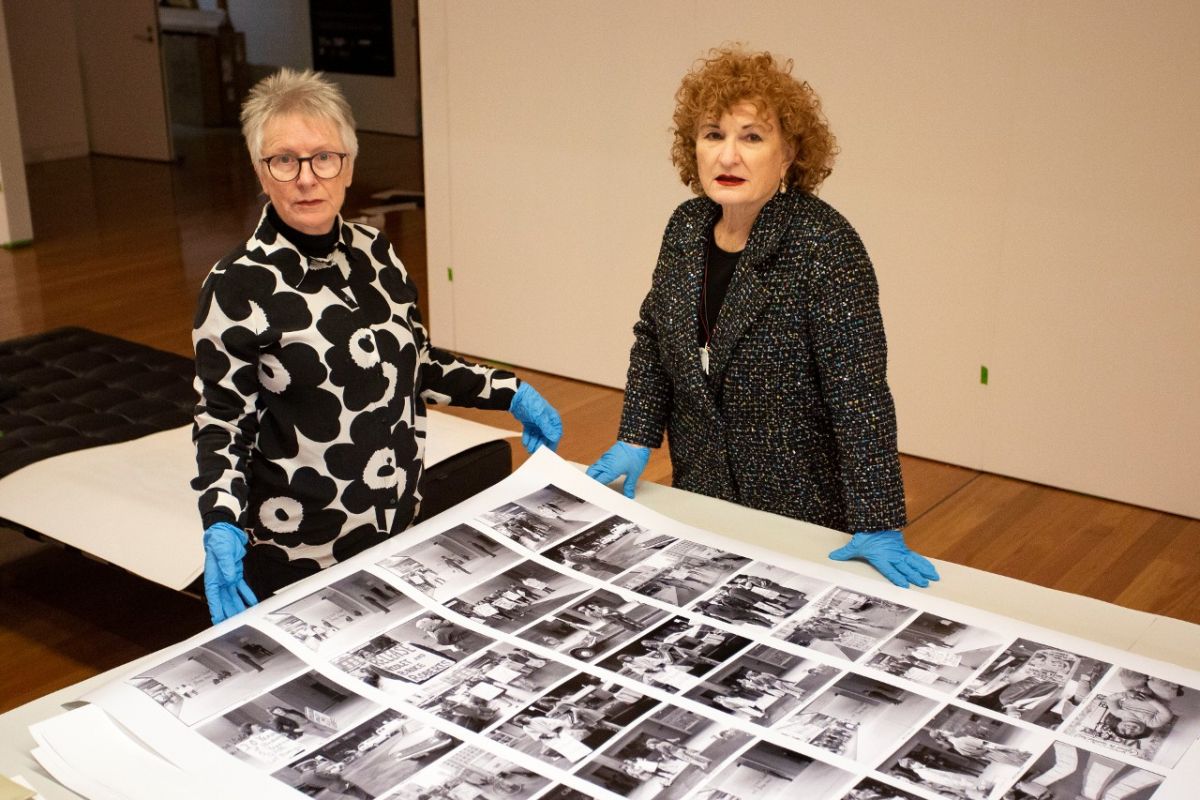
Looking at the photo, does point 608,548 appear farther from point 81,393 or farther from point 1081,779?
point 81,393

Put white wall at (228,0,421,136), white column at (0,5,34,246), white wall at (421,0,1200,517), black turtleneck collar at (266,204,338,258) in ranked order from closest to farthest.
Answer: black turtleneck collar at (266,204,338,258) → white wall at (421,0,1200,517) → white column at (0,5,34,246) → white wall at (228,0,421,136)

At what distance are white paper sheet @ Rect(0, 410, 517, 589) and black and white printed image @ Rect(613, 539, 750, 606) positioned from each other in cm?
146

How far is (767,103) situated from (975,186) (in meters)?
2.29

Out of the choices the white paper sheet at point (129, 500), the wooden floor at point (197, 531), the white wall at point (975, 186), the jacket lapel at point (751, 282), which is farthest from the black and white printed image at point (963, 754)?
the white wall at point (975, 186)

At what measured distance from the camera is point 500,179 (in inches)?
191

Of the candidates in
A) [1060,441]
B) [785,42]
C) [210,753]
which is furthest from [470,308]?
[210,753]

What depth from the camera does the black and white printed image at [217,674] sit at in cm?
122

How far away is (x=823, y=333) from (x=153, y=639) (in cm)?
199

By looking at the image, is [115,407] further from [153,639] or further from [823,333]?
[823,333]

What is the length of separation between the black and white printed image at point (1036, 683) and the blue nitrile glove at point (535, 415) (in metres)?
0.78

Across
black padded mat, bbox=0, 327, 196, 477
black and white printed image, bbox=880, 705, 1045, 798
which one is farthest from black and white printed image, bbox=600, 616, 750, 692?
black padded mat, bbox=0, 327, 196, 477

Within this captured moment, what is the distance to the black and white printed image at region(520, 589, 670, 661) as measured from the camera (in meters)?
1.33

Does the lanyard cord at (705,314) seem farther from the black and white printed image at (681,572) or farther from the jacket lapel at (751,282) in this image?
the black and white printed image at (681,572)

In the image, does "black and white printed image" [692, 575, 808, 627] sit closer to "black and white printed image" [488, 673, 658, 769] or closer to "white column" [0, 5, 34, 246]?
"black and white printed image" [488, 673, 658, 769]
